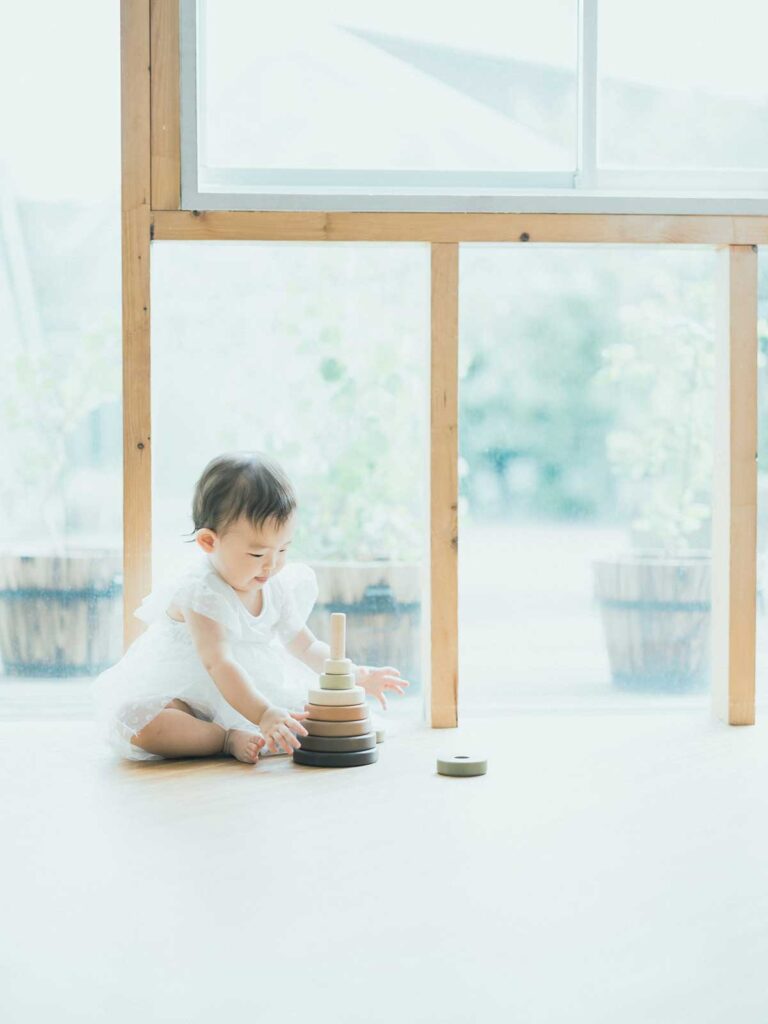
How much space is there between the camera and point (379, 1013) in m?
1.06

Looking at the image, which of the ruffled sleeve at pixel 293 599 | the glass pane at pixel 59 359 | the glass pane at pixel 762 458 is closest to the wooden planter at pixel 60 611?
the glass pane at pixel 59 359

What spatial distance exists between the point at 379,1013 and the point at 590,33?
1.90m

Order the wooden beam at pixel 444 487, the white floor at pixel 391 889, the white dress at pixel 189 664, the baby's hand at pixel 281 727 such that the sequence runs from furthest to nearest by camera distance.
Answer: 1. the wooden beam at pixel 444 487
2. the white dress at pixel 189 664
3. the baby's hand at pixel 281 727
4. the white floor at pixel 391 889

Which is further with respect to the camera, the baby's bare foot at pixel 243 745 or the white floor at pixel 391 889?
the baby's bare foot at pixel 243 745

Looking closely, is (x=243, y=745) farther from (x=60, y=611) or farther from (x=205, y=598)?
(x=60, y=611)

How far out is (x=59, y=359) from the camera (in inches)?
94.0

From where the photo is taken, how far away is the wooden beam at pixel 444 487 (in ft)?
7.63

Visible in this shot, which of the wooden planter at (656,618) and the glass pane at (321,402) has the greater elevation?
the glass pane at (321,402)

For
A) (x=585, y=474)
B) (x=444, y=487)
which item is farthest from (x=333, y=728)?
(x=585, y=474)

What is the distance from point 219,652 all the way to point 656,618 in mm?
923

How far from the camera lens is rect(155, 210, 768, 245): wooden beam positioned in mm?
2295

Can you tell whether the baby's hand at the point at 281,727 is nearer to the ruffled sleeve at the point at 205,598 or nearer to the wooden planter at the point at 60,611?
the ruffled sleeve at the point at 205,598

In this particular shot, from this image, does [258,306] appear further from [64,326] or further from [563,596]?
[563,596]

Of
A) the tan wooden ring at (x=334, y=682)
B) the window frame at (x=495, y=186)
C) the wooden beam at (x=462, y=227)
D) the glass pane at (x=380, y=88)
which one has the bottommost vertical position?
the tan wooden ring at (x=334, y=682)
